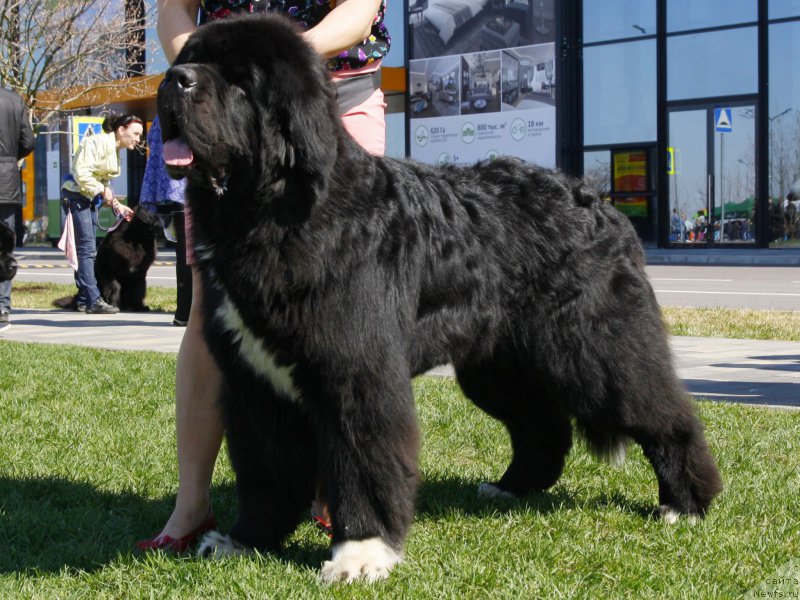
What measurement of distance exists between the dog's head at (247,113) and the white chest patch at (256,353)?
37 cm

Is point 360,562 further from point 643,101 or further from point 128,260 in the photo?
point 643,101

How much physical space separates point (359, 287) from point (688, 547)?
4.44 feet

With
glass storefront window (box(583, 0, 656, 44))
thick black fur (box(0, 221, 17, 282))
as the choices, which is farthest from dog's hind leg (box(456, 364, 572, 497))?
glass storefront window (box(583, 0, 656, 44))

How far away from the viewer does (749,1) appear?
20.1m

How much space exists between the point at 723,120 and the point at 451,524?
60.7 ft

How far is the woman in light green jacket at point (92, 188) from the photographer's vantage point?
10.4 meters

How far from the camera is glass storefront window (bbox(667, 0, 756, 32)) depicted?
2011cm

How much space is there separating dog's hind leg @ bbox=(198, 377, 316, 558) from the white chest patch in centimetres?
7

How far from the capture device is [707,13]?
20.6m

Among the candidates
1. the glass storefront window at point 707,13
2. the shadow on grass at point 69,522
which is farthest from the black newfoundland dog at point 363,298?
the glass storefront window at point 707,13

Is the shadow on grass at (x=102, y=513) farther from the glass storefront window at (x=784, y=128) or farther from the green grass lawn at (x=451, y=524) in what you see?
the glass storefront window at (x=784, y=128)

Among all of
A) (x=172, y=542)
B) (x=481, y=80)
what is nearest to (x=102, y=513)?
(x=172, y=542)

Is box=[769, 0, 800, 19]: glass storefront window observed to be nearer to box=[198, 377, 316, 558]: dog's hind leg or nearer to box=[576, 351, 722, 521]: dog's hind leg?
box=[576, 351, 722, 521]: dog's hind leg

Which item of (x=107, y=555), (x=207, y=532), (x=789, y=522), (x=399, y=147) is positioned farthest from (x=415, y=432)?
(x=399, y=147)
